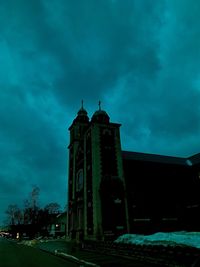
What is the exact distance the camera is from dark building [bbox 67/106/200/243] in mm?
34938

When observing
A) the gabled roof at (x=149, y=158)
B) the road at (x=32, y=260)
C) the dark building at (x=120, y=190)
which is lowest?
the road at (x=32, y=260)

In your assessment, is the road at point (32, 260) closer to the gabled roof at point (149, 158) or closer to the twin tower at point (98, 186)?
the twin tower at point (98, 186)

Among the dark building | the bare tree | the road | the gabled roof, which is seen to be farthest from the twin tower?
the bare tree

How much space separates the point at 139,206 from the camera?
37.3 metres

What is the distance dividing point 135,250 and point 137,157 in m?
29.1

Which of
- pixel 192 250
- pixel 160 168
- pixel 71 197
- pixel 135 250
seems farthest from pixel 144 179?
pixel 192 250

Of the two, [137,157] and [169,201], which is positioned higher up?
[137,157]

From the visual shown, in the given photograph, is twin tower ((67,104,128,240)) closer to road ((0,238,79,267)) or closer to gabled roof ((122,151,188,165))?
gabled roof ((122,151,188,165))

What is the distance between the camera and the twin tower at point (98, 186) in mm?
34188

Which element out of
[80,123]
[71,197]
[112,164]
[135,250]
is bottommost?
[135,250]

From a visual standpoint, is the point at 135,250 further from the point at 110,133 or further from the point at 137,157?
the point at 137,157

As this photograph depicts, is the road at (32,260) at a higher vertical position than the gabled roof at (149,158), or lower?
lower

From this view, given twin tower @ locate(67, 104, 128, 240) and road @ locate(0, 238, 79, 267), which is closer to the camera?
road @ locate(0, 238, 79, 267)

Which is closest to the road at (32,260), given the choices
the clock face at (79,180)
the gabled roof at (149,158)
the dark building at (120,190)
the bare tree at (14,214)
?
→ the dark building at (120,190)
